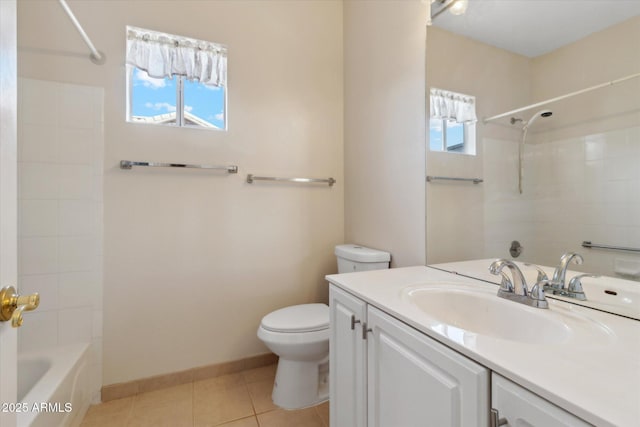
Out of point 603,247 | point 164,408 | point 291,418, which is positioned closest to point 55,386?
point 164,408

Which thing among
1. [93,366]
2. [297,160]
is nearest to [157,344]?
[93,366]

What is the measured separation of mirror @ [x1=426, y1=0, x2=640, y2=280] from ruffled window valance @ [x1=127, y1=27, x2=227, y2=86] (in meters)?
1.30

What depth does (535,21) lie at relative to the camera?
1071 millimetres

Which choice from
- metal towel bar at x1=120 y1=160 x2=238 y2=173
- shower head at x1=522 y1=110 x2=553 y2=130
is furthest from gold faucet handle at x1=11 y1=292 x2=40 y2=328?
shower head at x1=522 y1=110 x2=553 y2=130

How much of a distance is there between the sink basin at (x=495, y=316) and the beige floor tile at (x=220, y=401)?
1.20 metres

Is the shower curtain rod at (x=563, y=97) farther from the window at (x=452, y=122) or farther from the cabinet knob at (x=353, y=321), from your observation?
the cabinet knob at (x=353, y=321)

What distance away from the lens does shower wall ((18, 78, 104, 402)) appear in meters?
1.50

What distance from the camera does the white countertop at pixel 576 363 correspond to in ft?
1.45

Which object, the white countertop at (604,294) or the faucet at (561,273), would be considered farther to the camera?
the faucet at (561,273)

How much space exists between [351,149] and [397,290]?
134cm

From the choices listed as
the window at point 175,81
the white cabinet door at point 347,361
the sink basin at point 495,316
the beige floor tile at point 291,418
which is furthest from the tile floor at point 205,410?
the window at point 175,81

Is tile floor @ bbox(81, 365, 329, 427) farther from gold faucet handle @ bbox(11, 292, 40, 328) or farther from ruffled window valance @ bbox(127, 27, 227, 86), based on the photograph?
ruffled window valance @ bbox(127, 27, 227, 86)

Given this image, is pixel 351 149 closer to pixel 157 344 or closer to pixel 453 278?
pixel 453 278

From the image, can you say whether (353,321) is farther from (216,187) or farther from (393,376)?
(216,187)
